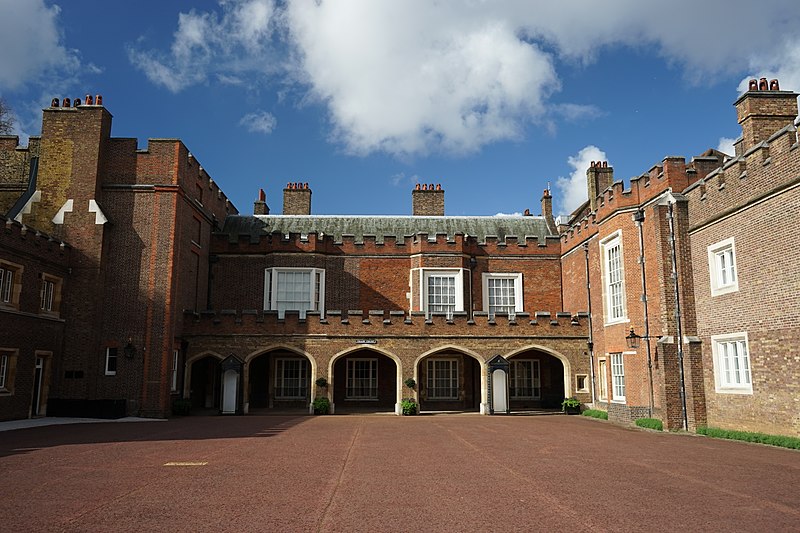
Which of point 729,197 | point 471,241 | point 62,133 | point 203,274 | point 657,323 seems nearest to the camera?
point 729,197

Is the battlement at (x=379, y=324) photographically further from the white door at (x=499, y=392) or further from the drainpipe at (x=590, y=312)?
the white door at (x=499, y=392)

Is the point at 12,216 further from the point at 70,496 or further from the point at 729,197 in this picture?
the point at 729,197

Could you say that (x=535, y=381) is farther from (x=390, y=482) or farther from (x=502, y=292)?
(x=390, y=482)

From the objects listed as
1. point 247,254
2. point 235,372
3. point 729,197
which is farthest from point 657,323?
point 247,254

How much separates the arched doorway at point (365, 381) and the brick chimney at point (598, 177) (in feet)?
41.5

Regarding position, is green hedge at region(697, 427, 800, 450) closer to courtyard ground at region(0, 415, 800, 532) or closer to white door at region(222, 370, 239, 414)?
courtyard ground at region(0, 415, 800, 532)

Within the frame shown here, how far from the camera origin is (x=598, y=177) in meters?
28.6

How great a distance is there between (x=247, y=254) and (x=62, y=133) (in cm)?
856

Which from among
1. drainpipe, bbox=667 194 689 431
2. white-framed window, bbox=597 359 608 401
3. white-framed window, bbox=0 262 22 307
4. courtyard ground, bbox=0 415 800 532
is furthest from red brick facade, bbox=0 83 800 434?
courtyard ground, bbox=0 415 800 532

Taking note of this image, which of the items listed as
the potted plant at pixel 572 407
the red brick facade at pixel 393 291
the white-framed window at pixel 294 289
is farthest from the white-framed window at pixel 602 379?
the white-framed window at pixel 294 289

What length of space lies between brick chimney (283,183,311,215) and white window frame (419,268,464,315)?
8628 millimetres

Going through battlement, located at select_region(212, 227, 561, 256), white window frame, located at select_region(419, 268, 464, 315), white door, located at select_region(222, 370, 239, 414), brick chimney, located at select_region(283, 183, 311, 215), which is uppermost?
brick chimney, located at select_region(283, 183, 311, 215)

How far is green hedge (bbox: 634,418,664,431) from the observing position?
1653 centimetres

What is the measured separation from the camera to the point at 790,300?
42.6ft
